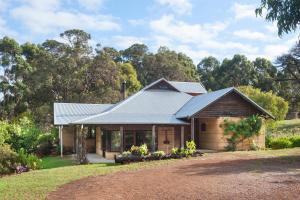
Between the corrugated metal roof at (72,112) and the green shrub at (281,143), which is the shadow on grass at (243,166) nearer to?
the green shrub at (281,143)

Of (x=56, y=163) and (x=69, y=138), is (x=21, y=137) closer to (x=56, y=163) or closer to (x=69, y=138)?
(x=69, y=138)

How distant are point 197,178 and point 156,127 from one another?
13.0m

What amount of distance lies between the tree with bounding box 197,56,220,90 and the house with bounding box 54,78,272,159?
129ft

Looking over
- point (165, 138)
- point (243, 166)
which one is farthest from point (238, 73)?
point (243, 166)

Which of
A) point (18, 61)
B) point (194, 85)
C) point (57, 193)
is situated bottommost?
point (57, 193)

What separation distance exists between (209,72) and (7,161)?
62337 mm

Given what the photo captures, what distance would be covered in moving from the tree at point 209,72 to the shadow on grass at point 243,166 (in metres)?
50.0

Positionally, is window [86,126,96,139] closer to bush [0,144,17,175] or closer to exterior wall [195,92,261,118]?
exterior wall [195,92,261,118]

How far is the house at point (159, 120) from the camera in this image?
89.5 ft

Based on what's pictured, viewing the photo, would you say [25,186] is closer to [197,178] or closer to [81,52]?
[197,178]

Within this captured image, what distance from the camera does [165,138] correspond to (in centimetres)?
2955

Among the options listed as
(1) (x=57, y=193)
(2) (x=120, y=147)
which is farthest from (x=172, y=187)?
(2) (x=120, y=147)

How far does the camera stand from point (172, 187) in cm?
1422

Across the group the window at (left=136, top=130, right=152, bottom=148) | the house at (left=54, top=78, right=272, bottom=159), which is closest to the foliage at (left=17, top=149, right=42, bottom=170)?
the house at (left=54, top=78, right=272, bottom=159)
